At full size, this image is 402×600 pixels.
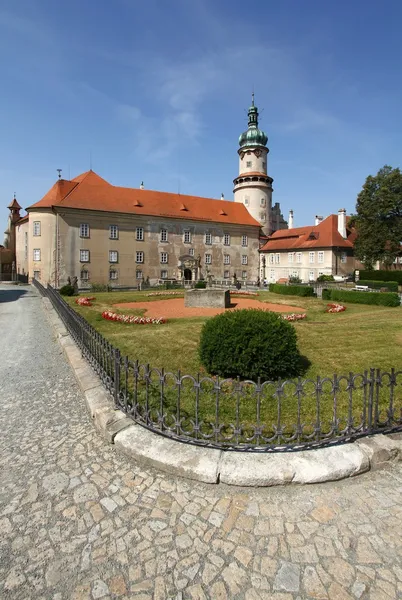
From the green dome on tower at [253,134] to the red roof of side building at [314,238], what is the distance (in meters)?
17.6

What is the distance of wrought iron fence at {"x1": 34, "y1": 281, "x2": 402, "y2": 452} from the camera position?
403cm

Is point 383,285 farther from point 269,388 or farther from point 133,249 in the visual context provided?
point 269,388

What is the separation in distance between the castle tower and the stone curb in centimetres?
5462

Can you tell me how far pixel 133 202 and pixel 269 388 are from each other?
4330cm

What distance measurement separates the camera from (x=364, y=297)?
22.7m

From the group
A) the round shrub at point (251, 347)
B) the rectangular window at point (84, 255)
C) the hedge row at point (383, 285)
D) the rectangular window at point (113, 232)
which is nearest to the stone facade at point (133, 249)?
the rectangular window at point (84, 255)

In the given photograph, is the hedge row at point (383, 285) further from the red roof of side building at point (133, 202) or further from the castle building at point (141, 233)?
the red roof of side building at point (133, 202)

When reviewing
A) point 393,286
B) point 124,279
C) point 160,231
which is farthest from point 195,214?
point 393,286

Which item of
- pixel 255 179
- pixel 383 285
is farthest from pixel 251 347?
pixel 255 179

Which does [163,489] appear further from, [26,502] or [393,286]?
[393,286]

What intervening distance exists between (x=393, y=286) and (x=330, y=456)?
107ft

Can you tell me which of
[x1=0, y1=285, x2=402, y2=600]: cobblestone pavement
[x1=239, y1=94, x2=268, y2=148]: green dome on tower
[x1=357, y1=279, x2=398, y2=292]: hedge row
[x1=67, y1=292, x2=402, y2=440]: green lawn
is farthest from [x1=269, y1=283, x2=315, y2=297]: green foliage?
[x1=239, y1=94, x2=268, y2=148]: green dome on tower

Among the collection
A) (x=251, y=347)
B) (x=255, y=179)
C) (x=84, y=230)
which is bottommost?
(x=251, y=347)

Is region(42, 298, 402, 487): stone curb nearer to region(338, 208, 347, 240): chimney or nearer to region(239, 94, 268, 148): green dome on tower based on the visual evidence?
region(338, 208, 347, 240): chimney
